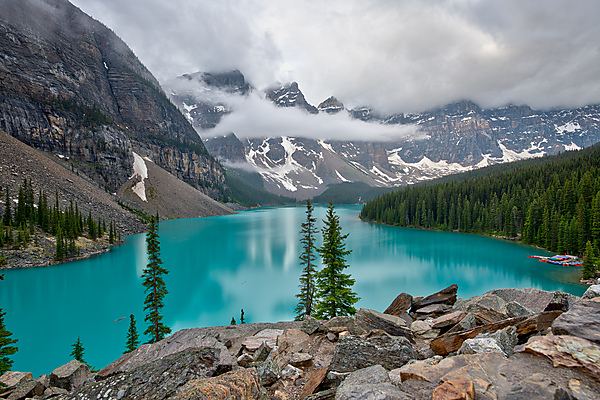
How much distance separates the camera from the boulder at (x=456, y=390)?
2968 mm

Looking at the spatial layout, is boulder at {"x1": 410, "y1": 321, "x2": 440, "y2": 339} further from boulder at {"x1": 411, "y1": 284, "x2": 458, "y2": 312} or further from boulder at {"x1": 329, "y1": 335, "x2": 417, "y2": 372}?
boulder at {"x1": 411, "y1": 284, "x2": 458, "y2": 312}

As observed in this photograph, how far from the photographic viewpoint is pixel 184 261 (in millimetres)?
44812

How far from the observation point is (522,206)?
64812 mm

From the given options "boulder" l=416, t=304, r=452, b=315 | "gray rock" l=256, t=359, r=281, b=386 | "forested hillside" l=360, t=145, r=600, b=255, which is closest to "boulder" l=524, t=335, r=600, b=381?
"gray rock" l=256, t=359, r=281, b=386

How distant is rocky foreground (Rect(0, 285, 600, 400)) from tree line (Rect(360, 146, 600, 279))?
3475 cm

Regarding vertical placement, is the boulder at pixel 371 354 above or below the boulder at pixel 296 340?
above

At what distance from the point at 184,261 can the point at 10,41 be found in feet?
385

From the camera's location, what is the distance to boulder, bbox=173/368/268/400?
402 cm

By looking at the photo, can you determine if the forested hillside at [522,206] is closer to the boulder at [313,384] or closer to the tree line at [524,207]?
the tree line at [524,207]

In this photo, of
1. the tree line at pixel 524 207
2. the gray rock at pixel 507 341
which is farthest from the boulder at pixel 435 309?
the tree line at pixel 524 207

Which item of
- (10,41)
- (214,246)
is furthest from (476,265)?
(10,41)

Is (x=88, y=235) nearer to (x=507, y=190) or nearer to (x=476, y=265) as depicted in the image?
(x=476, y=265)

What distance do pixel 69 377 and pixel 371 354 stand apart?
8.88 meters

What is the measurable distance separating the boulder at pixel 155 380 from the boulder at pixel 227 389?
2.27 feet
